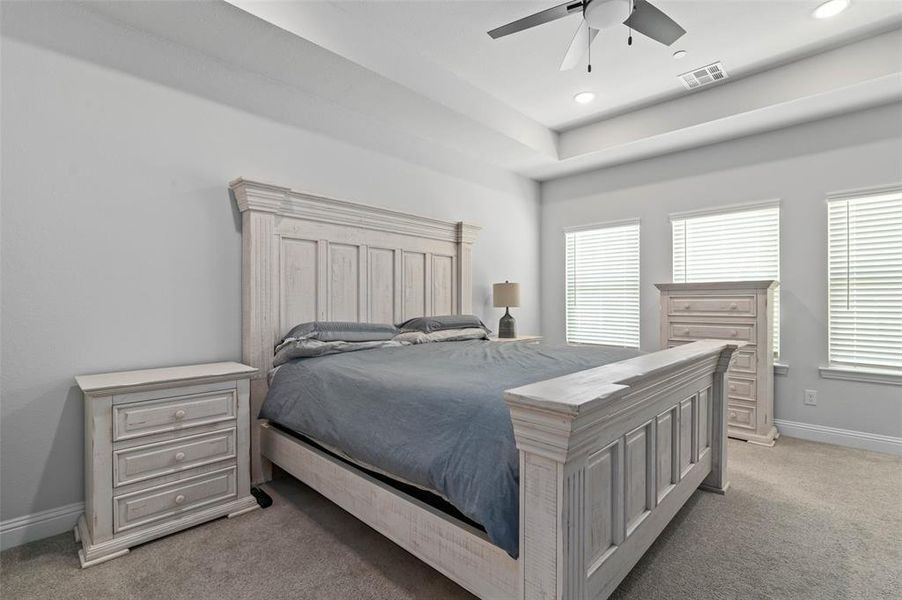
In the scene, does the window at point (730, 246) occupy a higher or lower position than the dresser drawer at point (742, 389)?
higher

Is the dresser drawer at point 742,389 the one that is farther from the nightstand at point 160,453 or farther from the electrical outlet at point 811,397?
the nightstand at point 160,453

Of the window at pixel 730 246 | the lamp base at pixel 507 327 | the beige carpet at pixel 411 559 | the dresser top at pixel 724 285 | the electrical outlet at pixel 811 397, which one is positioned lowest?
the beige carpet at pixel 411 559

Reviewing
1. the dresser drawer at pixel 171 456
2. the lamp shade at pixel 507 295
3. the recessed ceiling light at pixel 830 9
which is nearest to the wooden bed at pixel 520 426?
the dresser drawer at pixel 171 456

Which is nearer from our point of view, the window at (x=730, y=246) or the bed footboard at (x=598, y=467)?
the bed footboard at (x=598, y=467)

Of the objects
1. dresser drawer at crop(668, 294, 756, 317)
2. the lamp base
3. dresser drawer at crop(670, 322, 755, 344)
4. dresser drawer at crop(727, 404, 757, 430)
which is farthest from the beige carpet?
the lamp base

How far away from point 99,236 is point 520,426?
8.03 ft

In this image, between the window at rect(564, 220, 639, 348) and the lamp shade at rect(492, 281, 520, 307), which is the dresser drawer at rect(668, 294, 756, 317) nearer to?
the window at rect(564, 220, 639, 348)

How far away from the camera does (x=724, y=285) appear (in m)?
3.58

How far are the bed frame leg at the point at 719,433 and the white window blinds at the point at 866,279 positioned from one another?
177 cm

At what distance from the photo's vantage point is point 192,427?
84.8 inches

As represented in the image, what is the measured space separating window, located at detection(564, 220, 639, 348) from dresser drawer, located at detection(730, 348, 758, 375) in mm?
1116

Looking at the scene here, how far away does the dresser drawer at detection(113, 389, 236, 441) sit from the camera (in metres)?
1.96

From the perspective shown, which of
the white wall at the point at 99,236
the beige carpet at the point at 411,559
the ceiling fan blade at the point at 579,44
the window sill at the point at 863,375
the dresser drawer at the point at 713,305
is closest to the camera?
the beige carpet at the point at 411,559

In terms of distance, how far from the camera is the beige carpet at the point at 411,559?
1664 mm
